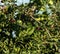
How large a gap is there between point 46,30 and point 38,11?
266 mm

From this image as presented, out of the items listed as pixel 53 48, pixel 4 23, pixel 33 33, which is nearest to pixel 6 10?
pixel 4 23

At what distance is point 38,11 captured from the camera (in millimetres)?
4066

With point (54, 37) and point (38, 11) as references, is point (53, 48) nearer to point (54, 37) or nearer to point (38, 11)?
point (54, 37)

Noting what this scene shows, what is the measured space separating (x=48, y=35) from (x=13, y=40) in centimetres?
46

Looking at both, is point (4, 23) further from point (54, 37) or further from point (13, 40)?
point (54, 37)

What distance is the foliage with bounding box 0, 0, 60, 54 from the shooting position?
3943mm

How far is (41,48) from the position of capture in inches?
159

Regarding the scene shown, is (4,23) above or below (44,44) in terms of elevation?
above

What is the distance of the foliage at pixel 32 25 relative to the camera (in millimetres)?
3943

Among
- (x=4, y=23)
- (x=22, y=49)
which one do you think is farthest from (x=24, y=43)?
(x=4, y=23)

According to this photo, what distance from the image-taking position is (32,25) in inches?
157

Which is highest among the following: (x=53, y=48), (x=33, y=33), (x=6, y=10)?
(x=6, y=10)

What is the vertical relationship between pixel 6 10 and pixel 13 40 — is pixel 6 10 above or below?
above

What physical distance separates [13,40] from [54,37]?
53cm
